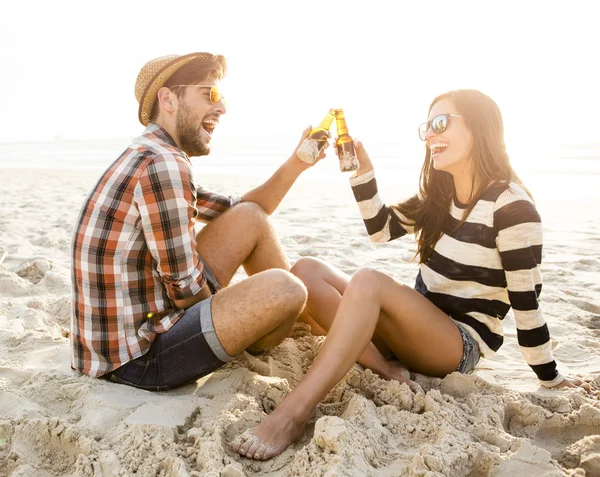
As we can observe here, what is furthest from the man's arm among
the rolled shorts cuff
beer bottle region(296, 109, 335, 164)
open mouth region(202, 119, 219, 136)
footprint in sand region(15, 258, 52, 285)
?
footprint in sand region(15, 258, 52, 285)

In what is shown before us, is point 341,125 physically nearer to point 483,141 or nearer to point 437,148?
point 437,148

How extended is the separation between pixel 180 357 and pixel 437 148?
157 centimetres

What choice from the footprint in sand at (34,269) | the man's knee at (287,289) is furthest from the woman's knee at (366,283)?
the footprint in sand at (34,269)

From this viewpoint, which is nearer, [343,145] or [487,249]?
[487,249]

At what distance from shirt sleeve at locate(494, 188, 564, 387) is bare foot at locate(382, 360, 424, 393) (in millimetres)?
521

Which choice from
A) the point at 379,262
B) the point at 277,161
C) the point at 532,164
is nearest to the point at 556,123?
the point at 532,164

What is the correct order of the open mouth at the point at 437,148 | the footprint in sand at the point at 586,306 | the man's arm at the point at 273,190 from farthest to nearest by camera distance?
the footprint in sand at the point at 586,306 < the man's arm at the point at 273,190 < the open mouth at the point at 437,148

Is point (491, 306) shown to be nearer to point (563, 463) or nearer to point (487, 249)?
point (487, 249)

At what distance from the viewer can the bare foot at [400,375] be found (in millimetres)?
2559

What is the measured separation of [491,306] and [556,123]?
2012cm

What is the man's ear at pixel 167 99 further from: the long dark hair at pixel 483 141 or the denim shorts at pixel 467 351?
the denim shorts at pixel 467 351

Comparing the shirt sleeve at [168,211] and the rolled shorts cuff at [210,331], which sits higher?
Result: the shirt sleeve at [168,211]

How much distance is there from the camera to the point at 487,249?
8.38ft

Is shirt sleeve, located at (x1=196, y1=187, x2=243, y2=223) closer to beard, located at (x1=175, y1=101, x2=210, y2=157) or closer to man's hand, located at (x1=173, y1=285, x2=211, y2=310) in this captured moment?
beard, located at (x1=175, y1=101, x2=210, y2=157)
